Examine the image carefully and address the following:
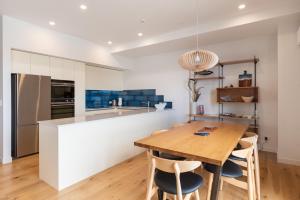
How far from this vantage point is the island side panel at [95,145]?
2.27 meters

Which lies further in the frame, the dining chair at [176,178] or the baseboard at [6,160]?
the baseboard at [6,160]

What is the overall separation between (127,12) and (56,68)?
206 cm

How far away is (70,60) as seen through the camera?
13.6 feet

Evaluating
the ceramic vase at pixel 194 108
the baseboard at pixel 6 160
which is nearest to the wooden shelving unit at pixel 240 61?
the ceramic vase at pixel 194 108

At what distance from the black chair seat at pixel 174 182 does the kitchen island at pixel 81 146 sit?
129 cm

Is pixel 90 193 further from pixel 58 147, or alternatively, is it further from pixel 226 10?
pixel 226 10

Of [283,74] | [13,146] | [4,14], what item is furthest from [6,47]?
[283,74]

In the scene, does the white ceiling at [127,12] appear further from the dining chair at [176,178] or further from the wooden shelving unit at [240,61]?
the dining chair at [176,178]

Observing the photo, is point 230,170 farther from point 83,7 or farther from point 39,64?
point 39,64

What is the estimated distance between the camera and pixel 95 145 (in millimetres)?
2656

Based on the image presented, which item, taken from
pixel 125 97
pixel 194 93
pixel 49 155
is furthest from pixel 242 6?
pixel 125 97

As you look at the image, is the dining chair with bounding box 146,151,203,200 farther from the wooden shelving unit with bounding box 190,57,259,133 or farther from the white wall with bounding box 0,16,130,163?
the white wall with bounding box 0,16,130,163

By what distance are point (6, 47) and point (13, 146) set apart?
1.78 m

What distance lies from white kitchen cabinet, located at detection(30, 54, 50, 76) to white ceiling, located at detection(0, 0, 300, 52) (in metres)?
0.64
